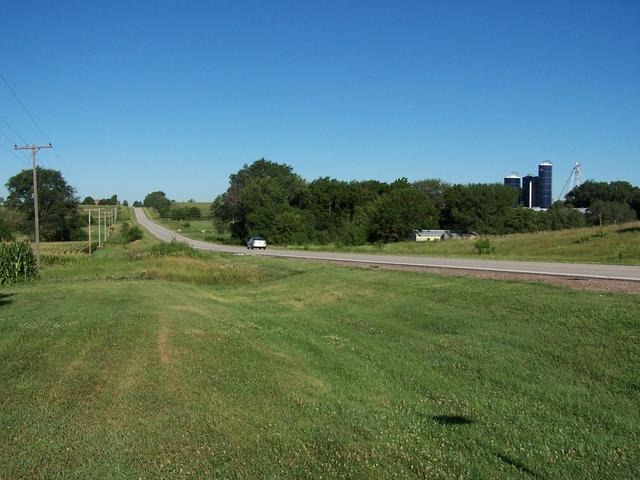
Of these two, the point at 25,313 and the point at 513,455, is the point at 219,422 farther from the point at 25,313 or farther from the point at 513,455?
the point at 25,313

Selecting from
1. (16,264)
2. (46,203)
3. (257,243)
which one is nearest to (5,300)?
(16,264)

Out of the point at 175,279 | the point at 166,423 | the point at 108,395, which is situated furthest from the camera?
the point at 175,279

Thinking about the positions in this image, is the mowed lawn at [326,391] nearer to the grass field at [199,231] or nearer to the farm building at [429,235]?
the farm building at [429,235]

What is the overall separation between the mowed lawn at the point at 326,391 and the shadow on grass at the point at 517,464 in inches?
0.7

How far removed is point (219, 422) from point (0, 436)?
216cm

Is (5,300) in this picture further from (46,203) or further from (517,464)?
(46,203)

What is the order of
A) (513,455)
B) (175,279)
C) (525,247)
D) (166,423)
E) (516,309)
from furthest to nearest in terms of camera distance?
(525,247) → (175,279) → (516,309) → (166,423) → (513,455)

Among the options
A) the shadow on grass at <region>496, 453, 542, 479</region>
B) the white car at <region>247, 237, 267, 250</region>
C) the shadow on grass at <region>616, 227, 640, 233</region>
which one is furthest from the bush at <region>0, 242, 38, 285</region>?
the shadow on grass at <region>616, 227, 640, 233</region>

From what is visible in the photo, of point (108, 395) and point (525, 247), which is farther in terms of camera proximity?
point (525, 247)

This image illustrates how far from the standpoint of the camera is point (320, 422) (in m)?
6.42

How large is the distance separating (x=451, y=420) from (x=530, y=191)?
146m

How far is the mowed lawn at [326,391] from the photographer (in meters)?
5.41

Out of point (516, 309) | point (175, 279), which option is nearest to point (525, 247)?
point (175, 279)

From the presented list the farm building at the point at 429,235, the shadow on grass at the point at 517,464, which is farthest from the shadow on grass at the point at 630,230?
the farm building at the point at 429,235
